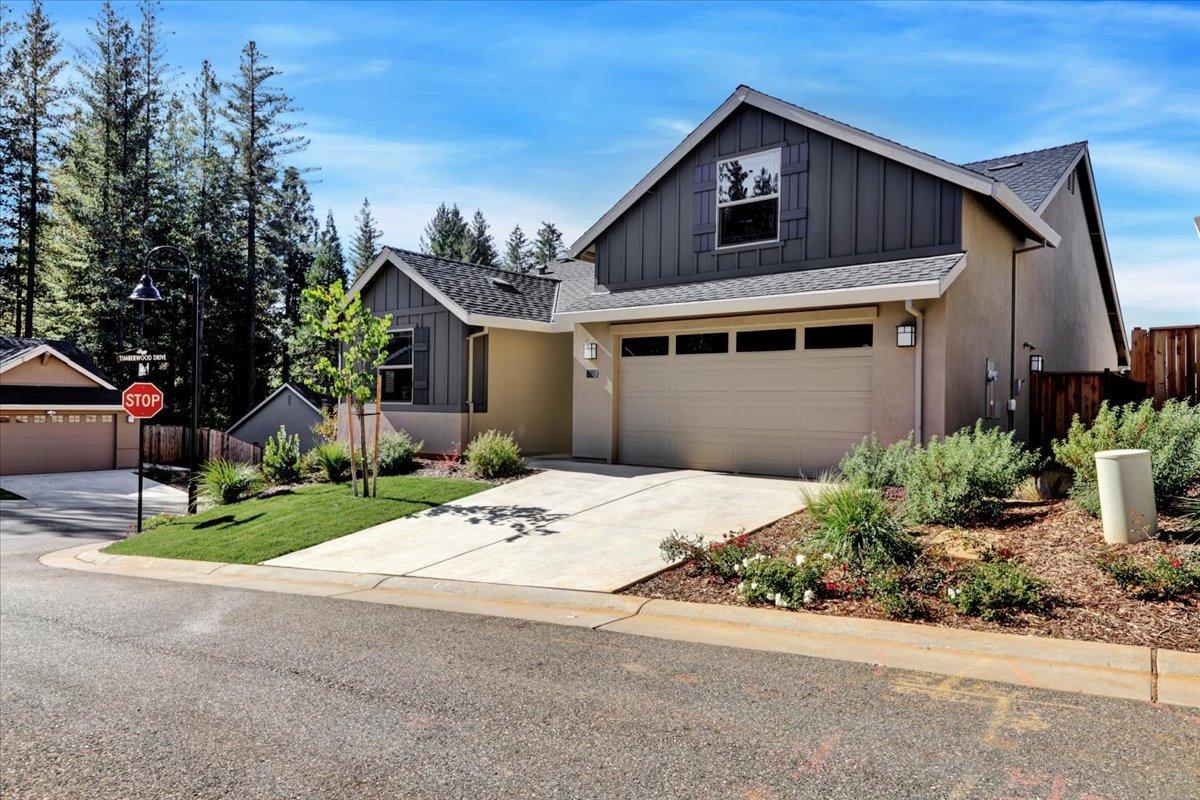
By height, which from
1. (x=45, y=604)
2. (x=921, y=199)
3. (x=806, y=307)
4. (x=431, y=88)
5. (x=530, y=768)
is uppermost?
(x=431, y=88)

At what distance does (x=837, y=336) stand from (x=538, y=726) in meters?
9.40

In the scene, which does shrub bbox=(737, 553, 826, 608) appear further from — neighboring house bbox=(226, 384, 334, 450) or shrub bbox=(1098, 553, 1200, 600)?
neighboring house bbox=(226, 384, 334, 450)

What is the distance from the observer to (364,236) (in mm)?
56594

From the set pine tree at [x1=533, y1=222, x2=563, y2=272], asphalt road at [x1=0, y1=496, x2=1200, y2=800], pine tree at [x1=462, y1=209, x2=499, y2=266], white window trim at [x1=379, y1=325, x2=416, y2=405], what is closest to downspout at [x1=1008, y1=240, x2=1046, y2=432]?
asphalt road at [x1=0, y1=496, x2=1200, y2=800]

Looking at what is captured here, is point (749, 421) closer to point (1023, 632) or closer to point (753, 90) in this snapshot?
point (753, 90)

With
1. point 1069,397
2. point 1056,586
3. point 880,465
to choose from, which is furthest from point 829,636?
point 1069,397

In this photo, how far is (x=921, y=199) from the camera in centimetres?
1195

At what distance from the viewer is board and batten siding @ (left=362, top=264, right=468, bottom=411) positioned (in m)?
16.0

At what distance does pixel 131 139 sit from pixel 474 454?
107 feet

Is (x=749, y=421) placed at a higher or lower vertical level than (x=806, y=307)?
lower

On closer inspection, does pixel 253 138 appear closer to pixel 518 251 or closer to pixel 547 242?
pixel 518 251

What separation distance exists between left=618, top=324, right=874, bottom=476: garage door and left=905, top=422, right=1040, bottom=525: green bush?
10.8 feet

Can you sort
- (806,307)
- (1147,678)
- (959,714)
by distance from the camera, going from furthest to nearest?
(806,307) < (1147,678) < (959,714)

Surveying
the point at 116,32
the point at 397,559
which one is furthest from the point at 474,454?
the point at 116,32
